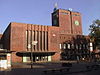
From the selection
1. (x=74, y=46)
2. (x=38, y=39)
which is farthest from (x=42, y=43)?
(x=74, y=46)

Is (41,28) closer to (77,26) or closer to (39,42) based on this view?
Result: (39,42)

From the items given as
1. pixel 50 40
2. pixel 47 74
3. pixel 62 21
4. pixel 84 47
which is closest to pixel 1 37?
pixel 50 40

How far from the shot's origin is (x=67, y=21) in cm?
8738

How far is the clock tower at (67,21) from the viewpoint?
85356mm

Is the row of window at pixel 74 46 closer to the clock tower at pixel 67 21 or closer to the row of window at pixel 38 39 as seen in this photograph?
the row of window at pixel 38 39

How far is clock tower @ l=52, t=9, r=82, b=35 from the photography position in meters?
85.4

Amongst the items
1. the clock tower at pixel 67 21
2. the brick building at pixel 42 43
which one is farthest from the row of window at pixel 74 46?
the clock tower at pixel 67 21

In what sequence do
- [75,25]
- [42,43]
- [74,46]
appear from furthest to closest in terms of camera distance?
[75,25], [74,46], [42,43]

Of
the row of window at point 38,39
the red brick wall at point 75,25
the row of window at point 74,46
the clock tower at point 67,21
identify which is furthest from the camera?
the red brick wall at point 75,25

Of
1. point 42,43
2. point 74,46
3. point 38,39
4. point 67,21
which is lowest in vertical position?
point 74,46

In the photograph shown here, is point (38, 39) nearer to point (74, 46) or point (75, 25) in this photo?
point (74, 46)

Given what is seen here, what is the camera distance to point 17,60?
5422 centimetres

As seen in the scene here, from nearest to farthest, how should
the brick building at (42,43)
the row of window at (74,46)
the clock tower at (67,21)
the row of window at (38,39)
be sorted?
the brick building at (42,43) → the row of window at (38,39) → the row of window at (74,46) → the clock tower at (67,21)

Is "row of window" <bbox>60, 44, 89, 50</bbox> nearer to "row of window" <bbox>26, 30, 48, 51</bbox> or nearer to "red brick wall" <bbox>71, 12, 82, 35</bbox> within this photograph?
"row of window" <bbox>26, 30, 48, 51</bbox>
